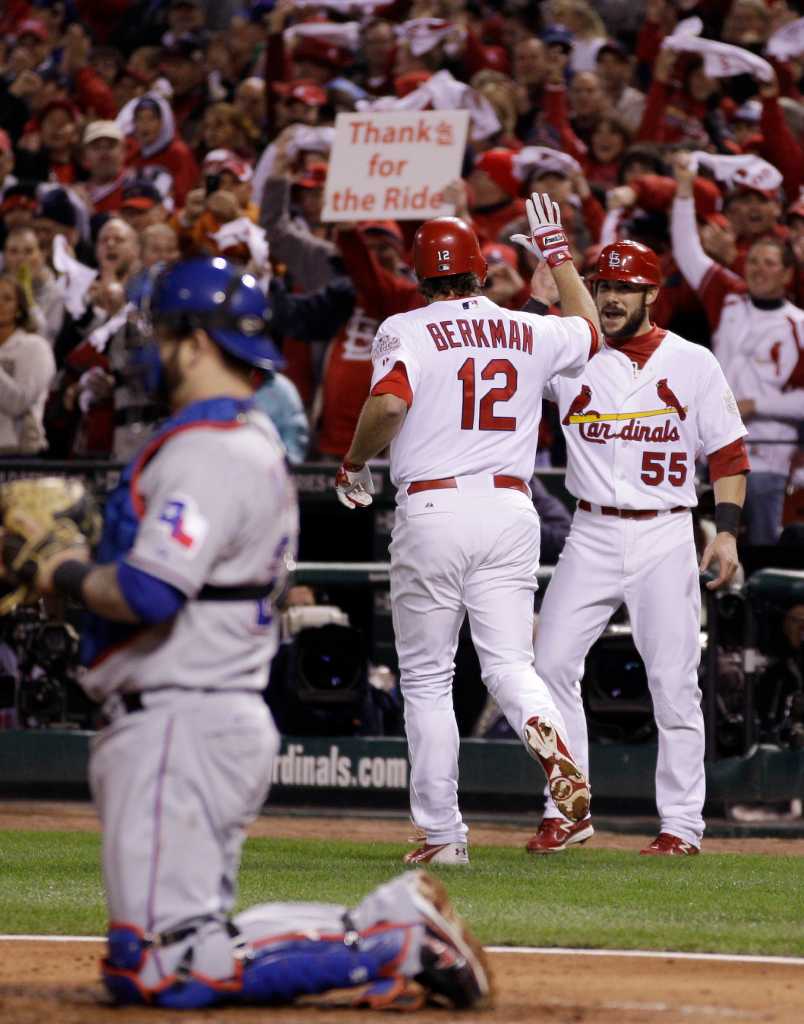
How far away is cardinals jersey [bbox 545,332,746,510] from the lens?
8.03 metres

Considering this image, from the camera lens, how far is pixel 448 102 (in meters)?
13.6

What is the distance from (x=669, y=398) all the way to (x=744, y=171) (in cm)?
418

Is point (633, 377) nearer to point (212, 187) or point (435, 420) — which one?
point (435, 420)

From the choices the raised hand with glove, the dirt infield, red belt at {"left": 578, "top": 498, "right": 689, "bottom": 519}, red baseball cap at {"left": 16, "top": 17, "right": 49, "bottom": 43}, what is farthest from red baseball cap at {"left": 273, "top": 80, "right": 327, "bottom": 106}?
the dirt infield

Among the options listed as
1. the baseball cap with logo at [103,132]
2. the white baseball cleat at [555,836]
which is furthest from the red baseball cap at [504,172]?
the white baseball cleat at [555,836]

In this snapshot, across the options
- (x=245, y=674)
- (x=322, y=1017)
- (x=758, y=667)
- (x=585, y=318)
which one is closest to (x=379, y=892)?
(x=322, y=1017)

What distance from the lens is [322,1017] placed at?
445cm

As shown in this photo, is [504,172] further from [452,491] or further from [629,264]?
[452,491]

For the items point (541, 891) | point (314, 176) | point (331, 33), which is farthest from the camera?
point (331, 33)

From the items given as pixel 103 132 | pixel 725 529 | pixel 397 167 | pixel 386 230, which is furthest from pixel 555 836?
pixel 103 132

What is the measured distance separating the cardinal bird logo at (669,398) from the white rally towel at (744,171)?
4029 millimetres

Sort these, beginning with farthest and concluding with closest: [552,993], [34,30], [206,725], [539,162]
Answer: [34,30] → [539,162] → [552,993] → [206,725]

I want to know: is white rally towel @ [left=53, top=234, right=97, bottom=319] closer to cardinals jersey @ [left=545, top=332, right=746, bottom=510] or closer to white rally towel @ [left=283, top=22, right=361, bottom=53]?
white rally towel @ [left=283, top=22, right=361, bottom=53]

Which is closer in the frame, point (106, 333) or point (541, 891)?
point (541, 891)
